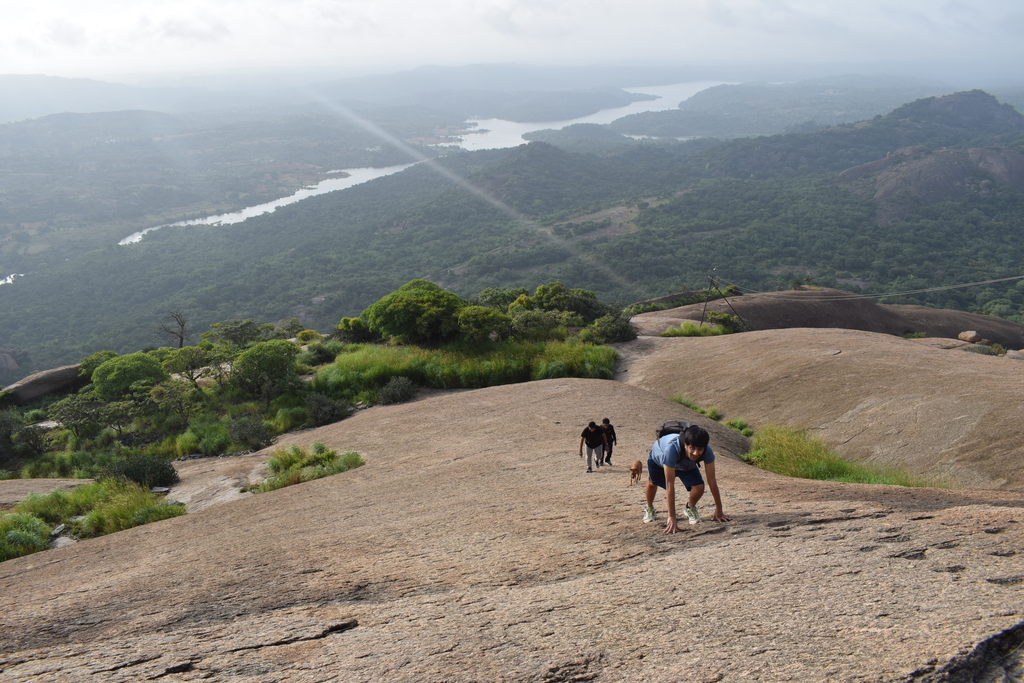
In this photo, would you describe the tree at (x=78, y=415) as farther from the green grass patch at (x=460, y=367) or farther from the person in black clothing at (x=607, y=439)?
the person in black clothing at (x=607, y=439)

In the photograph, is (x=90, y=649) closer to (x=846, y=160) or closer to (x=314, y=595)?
(x=314, y=595)

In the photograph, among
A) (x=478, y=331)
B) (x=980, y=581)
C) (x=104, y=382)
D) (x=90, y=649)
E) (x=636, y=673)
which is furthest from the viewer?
(x=478, y=331)

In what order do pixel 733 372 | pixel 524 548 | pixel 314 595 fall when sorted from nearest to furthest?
pixel 314 595
pixel 524 548
pixel 733 372

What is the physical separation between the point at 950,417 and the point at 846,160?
19320 centimetres

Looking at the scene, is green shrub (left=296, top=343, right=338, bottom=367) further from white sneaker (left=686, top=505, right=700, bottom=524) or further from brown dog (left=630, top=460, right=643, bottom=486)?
white sneaker (left=686, top=505, right=700, bottom=524)

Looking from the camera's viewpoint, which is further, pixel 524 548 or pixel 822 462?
pixel 822 462

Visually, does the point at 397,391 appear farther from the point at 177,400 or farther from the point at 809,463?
the point at 809,463

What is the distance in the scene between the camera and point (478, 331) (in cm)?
2100

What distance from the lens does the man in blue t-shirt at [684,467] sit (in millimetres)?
5008

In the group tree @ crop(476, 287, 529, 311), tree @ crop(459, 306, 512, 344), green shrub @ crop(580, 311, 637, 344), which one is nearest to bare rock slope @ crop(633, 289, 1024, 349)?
tree @ crop(476, 287, 529, 311)

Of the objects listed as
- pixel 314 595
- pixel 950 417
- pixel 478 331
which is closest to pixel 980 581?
pixel 314 595

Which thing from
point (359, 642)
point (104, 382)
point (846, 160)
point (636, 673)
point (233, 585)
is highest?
point (846, 160)

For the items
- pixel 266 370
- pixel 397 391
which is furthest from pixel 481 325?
pixel 266 370

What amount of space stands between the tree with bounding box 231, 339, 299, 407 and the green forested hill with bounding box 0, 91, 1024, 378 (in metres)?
70.0
